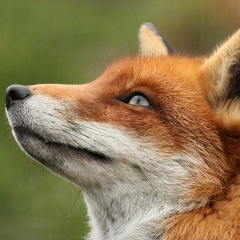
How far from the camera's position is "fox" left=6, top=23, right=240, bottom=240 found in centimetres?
554

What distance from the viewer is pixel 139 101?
5.79 meters

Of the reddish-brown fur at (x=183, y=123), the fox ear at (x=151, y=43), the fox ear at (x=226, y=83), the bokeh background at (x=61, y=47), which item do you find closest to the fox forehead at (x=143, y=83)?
the reddish-brown fur at (x=183, y=123)

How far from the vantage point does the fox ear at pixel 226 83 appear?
18.6ft

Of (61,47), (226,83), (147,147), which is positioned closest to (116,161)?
(147,147)

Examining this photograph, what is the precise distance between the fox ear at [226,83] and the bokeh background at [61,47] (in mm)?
3486

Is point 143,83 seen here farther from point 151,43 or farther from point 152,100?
point 151,43

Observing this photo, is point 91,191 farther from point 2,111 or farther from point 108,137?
point 2,111

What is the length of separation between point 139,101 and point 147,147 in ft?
1.32

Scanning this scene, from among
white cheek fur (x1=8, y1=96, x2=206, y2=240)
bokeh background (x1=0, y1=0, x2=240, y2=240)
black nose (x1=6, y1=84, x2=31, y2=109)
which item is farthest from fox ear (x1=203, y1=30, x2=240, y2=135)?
bokeh background (x1=0, y1=0, x2=240, y2=240)

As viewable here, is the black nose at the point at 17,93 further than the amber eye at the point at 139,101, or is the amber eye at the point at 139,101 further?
the amber eye at the point at 139,101

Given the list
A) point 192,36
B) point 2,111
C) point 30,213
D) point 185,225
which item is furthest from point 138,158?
point 192,36

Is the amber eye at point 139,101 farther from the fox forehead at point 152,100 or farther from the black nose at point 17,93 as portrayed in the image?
the black nose at point 17,93

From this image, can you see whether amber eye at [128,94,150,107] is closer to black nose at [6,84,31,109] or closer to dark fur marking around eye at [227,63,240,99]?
dark fur marking around eye at [227,63,240,99]

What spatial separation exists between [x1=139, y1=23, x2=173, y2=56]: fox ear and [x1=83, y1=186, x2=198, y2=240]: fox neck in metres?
1.73
